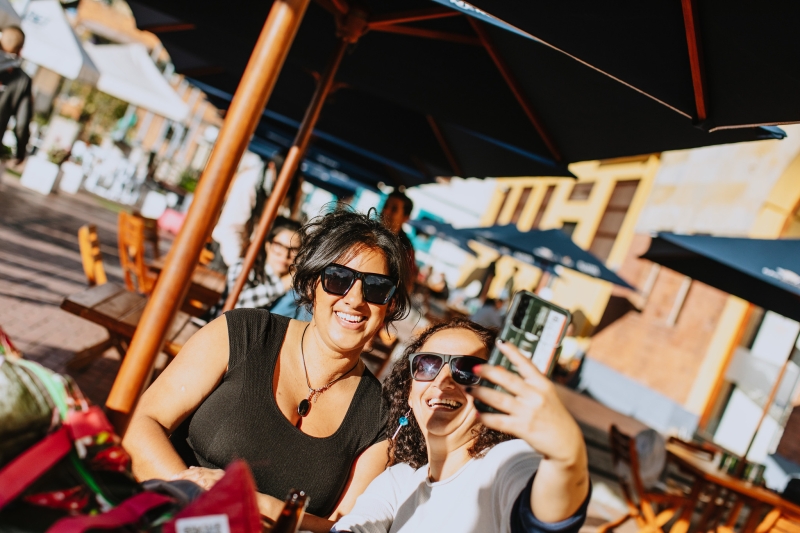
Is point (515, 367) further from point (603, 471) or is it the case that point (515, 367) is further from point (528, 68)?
point (603, 471)

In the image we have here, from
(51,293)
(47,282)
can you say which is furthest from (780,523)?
(47,282)

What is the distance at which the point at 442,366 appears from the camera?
1.74m

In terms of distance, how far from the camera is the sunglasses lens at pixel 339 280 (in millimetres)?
1967

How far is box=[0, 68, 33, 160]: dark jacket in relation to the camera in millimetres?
5430

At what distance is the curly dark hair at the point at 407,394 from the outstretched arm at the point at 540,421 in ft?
2.38

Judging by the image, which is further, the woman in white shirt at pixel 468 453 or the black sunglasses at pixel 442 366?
the black sunglasses at pixel 442 366

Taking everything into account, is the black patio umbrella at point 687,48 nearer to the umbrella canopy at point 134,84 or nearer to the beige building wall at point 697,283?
the umbrella canopy at point 134,84

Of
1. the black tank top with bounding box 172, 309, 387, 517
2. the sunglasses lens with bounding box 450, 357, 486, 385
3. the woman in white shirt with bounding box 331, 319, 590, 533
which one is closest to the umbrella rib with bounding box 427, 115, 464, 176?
the woman in white shirt with bounding box 331, 319, 590, 533

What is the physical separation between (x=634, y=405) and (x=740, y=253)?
1017 cm

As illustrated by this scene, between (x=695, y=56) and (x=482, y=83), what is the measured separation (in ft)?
6.15

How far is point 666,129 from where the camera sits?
9.66 ft

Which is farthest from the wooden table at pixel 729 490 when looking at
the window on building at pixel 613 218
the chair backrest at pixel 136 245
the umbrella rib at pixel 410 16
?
the window on building at pixel 613 218

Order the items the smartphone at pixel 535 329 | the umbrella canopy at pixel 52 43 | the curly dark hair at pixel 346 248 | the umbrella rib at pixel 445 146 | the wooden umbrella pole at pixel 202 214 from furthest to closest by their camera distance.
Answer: the umbrella canopy at pixel 52 43 < the umbrella rib at pixel 445 146 < the curly dark hair at pixel 346 248 < the wooden umbrella pole at pixel 202 214 < the smartphone at pixel 535 329

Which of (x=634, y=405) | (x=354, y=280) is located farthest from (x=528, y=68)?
(x=634, y=405)
